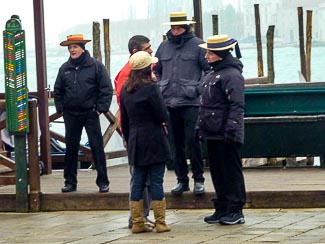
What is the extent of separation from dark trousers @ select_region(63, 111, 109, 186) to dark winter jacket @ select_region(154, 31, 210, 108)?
118 cm

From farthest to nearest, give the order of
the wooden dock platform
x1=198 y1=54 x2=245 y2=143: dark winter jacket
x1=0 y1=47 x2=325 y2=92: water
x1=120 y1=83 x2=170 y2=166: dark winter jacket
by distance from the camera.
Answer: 1. x1=0 y1=47 x2=325 y2=92: water
2. the wooden dock platform
3. x1=198 y1=54 x2=245 y2=143: dark winter jacket
4. x1=120 y1=83 x2=170 y2=166: dark winter jacket

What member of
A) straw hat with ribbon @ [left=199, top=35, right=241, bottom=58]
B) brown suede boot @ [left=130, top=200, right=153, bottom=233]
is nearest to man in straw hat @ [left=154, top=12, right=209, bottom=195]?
straw hat with ribbon @ [left=199, top=35, right=241, bottom=58]

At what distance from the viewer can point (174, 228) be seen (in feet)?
42.7

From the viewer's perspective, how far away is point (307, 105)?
17.5 metres

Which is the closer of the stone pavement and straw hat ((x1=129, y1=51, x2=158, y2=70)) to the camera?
the stone pavement

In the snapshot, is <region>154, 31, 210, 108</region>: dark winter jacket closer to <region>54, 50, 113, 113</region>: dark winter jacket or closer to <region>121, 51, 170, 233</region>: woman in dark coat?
<region>54, 50, 113, 113</region>: dark winter jacket

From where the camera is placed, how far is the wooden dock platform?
46.5 feet

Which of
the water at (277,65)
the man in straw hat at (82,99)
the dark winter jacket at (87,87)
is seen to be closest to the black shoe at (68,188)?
the man in straw hat at (82,99)

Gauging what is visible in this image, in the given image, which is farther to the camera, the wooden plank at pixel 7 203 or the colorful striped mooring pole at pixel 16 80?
the wooden plank at pixel 7 203

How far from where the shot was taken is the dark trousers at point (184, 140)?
Result: 14.3m

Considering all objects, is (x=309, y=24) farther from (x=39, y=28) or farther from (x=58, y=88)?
(x=58, y=88)

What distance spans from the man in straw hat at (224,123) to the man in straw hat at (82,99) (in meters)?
2.19

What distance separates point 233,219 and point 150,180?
94cm

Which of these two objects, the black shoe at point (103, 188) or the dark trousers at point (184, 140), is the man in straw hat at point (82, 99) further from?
the dark trousers at point (184, 140)
